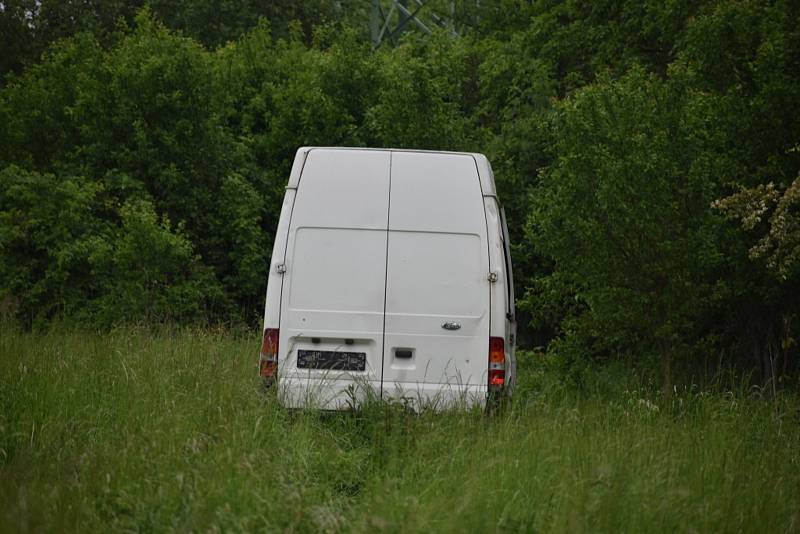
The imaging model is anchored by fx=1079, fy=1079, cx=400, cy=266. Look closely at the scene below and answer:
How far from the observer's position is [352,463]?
703 cm

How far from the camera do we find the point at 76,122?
24.1 metres

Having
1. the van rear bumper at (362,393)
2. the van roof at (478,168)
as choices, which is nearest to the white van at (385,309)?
the van rear bumper at (362,393)

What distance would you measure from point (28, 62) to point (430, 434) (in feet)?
88.3

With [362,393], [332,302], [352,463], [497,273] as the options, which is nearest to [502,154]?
[497,273]

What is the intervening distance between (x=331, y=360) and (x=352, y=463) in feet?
4.84

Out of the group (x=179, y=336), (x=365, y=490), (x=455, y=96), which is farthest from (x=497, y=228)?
(x=455, y=96)

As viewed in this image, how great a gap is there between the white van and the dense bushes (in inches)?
137

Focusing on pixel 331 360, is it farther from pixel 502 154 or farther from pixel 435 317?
pixel 502 154

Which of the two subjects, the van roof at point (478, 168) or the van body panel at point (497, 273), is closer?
the van body panel at point (497, 273)

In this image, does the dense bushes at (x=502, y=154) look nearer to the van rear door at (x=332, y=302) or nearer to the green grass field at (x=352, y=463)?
the green grass field at (x=352, y=463)

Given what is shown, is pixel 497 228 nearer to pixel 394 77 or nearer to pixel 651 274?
pixel 651 274

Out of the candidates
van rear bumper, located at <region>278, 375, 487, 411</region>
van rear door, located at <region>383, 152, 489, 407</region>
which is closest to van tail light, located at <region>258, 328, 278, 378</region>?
van rear bumper, located at <region>278, 375, 487, 411</region>

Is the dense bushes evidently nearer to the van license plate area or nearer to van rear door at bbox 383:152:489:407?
van rear door at bbox 383:152:489:407

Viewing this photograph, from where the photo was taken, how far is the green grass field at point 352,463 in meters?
5.25
